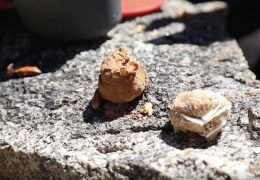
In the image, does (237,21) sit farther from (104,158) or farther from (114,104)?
(104,158)

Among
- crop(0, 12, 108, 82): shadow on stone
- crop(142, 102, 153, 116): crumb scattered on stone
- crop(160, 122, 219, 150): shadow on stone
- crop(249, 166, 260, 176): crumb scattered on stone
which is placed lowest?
crop(0, 12, 108, 82): shadow on stone

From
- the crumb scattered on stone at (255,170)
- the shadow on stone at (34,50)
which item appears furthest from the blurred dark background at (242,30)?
the crumb scattered on stone at (255,170)

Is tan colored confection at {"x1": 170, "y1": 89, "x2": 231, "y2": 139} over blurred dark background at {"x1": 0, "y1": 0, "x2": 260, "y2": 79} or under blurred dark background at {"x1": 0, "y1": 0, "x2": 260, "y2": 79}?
over

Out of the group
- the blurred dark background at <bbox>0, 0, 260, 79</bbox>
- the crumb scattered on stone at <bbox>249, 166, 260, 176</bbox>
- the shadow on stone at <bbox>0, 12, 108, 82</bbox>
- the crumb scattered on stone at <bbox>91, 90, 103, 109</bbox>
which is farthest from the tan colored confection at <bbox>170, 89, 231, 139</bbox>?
the blurred dark background at <bbox>0, 0, 260, 79</bbox>

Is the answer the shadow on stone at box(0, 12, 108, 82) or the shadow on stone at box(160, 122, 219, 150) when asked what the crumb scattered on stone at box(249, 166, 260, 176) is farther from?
the shadow on stone at box(0, 12, 108, 82)

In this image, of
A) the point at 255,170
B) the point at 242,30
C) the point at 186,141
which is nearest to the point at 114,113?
the point at 186,141

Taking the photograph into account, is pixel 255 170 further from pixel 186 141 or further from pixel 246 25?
pixel 246 25
